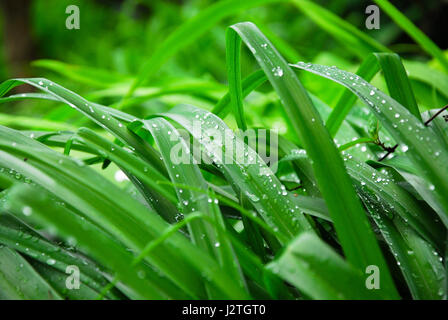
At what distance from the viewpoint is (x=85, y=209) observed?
17.0 inches

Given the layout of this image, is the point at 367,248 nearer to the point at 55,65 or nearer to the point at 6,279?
the point at 6,279

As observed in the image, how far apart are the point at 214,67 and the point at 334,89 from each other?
1.60 m

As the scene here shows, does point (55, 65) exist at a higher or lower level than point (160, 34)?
lower

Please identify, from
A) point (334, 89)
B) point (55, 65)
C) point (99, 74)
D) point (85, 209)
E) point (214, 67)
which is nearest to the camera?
point (85, 209)

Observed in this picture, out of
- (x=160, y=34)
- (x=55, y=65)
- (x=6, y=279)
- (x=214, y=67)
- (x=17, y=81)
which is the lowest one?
(x=6, y=279)

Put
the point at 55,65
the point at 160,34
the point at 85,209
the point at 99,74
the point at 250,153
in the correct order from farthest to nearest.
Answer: the point at 160,34 < the point at 99,74 < the point at 55,65 < the point at 250,153 < the point at 85,209

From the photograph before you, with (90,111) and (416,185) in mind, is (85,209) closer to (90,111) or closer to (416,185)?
(90,111)

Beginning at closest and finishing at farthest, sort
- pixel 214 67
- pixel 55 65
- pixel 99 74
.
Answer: pixel 55 65 < pixel 99 74 < pixel 214 67

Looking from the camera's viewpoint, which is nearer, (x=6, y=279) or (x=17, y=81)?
(x=6, y=279)

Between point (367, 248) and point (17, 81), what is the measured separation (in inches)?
19.7

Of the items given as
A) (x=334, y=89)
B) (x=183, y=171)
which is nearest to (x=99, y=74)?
(x=334, y=89)

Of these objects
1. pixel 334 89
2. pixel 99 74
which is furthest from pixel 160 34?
pixel 334 89

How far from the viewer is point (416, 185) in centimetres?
50

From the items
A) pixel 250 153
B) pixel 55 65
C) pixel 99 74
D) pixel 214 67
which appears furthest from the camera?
pixel 214 67
